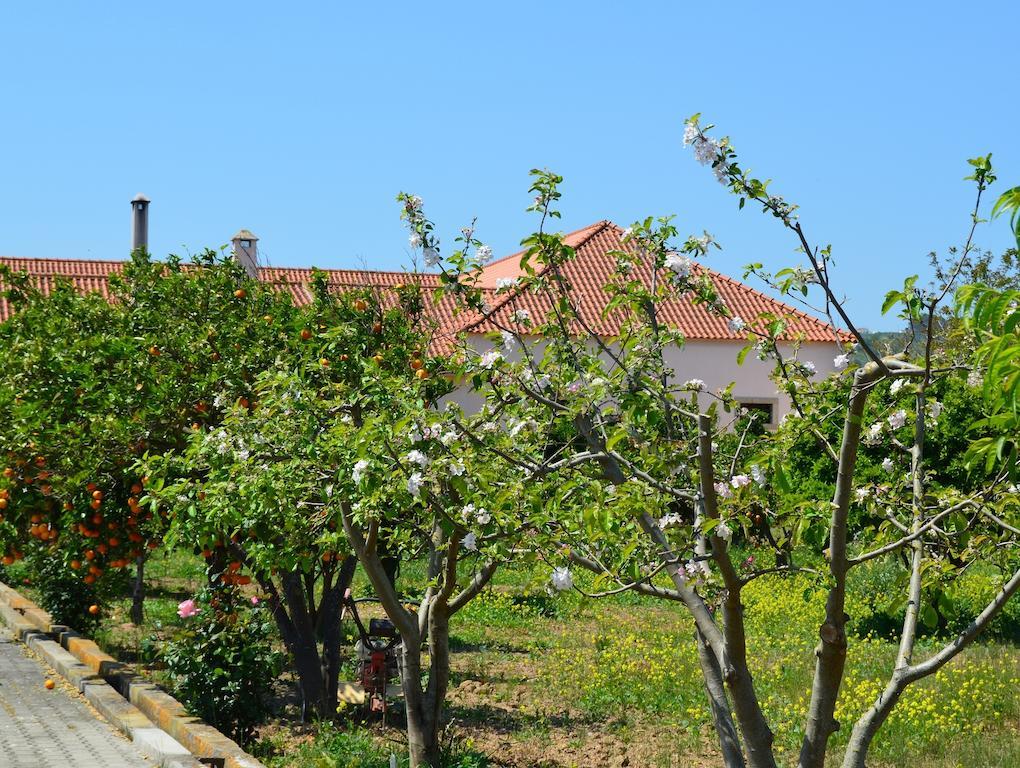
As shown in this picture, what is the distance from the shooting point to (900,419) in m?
5.40

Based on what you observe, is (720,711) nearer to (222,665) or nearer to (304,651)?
(222,665)

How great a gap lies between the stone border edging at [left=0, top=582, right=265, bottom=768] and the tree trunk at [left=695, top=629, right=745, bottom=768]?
2.83m

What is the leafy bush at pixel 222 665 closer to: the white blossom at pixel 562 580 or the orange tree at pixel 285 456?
the orange tree at pixel 285 456

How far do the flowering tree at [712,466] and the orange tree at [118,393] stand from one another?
3896 millimetres

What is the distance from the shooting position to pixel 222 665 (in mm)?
8781

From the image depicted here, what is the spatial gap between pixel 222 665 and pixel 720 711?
14.1 feet

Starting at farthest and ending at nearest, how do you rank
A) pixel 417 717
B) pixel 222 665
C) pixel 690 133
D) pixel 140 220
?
pixel 140 220 → pixel 222 665 → pixel 417 717 → pixel 690 133

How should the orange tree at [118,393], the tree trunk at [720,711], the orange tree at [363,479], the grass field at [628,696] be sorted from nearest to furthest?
1. the orange tree at [363,479]
2. the tree trunk at [720,711]
3. the grass field at [628,696]
4. the orange tree at [118,393]

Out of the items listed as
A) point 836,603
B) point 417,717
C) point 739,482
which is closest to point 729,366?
point 417,717

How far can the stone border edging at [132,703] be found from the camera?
753 centimetres

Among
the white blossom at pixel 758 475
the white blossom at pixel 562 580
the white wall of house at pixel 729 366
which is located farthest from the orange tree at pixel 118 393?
the white wall of house at pixel 729 366

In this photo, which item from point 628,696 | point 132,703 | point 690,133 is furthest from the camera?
point 628,696

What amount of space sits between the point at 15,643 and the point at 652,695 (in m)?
6.63

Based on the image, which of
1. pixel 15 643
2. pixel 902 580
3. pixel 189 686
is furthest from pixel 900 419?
pixel 15 643
